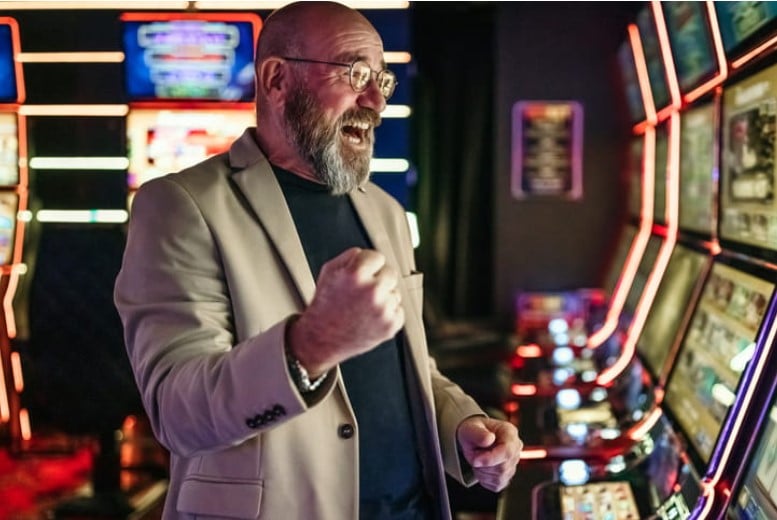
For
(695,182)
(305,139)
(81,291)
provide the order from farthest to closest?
1. (81,291)
2. (695,182)
3. (305,139)

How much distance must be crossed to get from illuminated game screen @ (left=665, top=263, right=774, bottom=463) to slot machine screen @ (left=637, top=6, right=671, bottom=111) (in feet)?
3.99

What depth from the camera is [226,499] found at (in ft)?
4.52

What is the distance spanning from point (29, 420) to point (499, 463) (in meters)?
3.35

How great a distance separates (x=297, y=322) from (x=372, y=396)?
469mm

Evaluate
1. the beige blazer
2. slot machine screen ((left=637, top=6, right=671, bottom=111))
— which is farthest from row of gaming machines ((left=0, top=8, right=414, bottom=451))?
the beige blazer

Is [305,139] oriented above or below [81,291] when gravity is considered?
above

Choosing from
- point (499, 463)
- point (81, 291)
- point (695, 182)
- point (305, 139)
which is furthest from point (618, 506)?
point (81, 291)

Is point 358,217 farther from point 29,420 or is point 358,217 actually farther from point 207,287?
point 29,420

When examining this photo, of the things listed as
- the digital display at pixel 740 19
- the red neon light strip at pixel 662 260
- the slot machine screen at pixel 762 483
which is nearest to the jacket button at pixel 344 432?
the slot machine screen at pixel 762 483

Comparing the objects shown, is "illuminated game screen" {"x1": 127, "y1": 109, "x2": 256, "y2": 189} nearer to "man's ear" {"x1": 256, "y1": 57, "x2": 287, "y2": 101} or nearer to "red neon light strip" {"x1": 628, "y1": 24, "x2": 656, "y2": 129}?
"red neon light strip" {"x1": 628, "y1": 24, "x2": 656, "y2": 129}

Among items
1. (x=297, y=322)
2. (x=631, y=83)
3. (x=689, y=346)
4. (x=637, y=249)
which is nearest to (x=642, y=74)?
(x=631, y=83)

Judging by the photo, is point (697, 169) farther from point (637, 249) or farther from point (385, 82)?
point (385, 82)

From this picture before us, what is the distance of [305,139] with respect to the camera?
1.55 meters

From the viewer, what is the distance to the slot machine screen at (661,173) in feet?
11.9
